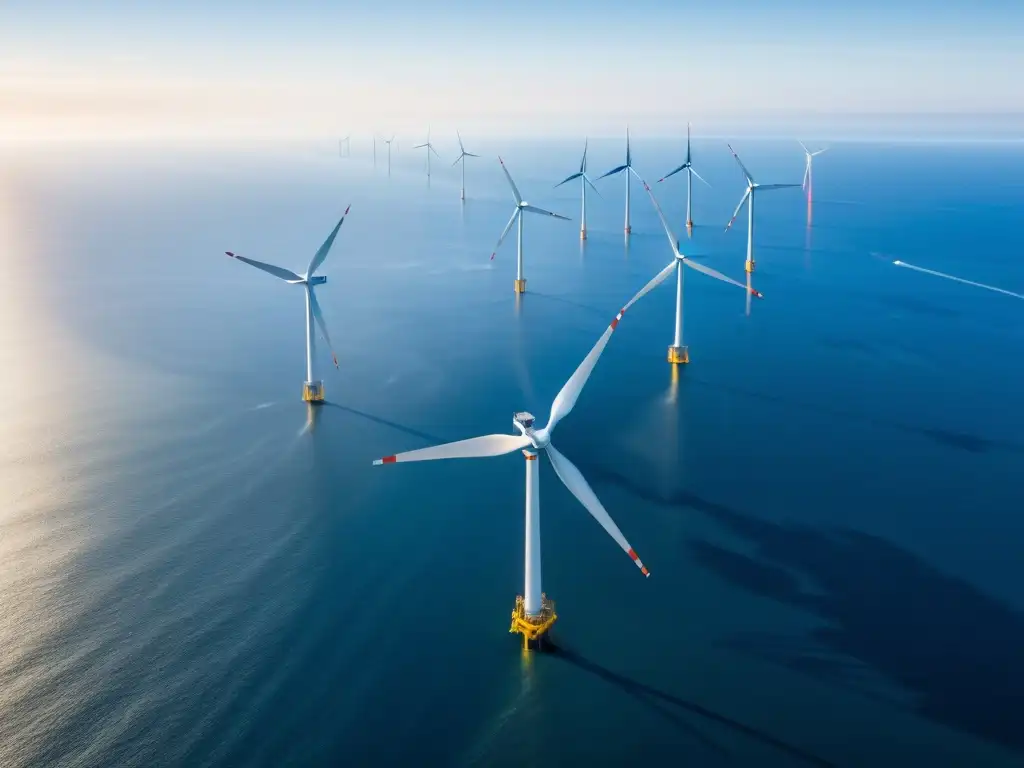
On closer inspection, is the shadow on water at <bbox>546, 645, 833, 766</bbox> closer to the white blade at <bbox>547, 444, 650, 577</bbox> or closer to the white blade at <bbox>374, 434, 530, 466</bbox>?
the white blade at <bbox>547, 444, 650, 577</bbox>

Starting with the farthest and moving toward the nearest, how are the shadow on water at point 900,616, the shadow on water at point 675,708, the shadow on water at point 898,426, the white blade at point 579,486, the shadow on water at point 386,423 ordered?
the shadow on water at point 386,423 < the shadow on water at point 898,426 < the white blade at point 579,486 < the shadow on water at point 900,616 < the shadow on water at point 675,708

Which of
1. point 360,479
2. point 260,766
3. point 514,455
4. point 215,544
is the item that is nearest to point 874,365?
point 514,455

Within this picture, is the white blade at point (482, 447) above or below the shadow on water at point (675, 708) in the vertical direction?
above

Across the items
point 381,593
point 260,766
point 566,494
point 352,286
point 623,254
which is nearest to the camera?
point 260,766

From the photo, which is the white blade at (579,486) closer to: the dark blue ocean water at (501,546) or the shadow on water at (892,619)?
the dark blue ocean water at (501,546)

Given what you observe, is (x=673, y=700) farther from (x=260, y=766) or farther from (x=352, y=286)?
(x=352, y=286)

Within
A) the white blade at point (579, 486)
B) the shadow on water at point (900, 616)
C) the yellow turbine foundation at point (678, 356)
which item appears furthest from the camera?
the yellow turbine foundation at point (678, 356)

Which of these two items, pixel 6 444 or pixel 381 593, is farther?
pixel 6 444

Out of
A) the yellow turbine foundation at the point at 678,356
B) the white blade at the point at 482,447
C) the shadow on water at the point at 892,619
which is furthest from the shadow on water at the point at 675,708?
the yellow turbine foundation at the point at 678,356
